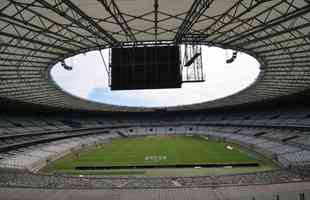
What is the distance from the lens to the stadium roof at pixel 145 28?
593 inches

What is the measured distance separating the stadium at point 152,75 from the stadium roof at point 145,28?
0.08 meters

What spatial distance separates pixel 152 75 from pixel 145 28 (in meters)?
3.65

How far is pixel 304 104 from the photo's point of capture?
50.8 meters

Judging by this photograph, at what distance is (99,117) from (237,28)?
63428mm

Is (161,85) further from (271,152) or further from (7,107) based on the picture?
(7,107)

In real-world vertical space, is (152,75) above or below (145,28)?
below

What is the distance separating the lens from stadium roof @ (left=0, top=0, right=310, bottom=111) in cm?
1506

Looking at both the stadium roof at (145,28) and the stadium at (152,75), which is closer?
the stadium roof at (145,28)

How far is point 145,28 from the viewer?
19766 millimetres

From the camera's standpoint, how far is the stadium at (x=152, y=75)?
15.3m

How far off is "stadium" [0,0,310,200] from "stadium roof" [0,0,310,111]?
0.27 feet

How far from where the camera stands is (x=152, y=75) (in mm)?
18625

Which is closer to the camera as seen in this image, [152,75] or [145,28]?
[152,75]

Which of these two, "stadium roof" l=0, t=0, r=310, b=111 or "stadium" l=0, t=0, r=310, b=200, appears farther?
"stadium" l=0, t=0, r=310, b=200
